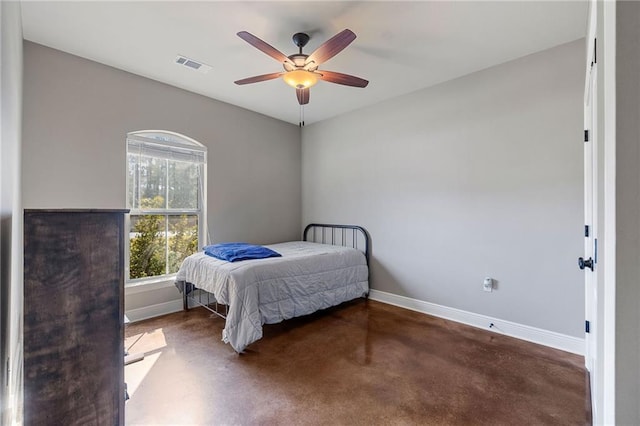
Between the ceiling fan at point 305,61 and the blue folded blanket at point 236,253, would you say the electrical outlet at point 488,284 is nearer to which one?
the blue folded blanket at point 236,253

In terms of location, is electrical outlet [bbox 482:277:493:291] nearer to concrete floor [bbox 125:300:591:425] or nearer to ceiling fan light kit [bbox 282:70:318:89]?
concrete floor [bbox 125:300:591:425]

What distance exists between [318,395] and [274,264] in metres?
1.24

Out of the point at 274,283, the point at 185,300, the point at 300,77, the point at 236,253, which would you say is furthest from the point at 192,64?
the point at 185,300

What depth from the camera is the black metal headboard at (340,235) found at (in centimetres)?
403

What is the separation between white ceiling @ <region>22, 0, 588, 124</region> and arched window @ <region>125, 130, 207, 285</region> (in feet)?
2.59

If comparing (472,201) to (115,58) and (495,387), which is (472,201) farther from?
(115,58)

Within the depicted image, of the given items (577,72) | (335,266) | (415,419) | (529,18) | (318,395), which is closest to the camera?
(415,419)

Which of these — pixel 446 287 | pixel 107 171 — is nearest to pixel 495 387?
pixel 446 287

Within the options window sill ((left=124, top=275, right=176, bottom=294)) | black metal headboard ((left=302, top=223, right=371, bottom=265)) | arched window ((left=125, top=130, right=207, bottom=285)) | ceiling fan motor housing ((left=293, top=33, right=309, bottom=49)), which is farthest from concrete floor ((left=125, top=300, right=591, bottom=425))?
ceiling fan motor housing ((left=293, top=33, right=309, bottom=49))

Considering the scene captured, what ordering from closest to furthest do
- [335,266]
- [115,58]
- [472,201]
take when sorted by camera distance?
[115,58] → [472,201] → [335,266]

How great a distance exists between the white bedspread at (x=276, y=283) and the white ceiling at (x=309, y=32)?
200cm

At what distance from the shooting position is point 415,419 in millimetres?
1702

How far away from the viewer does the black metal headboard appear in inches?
159

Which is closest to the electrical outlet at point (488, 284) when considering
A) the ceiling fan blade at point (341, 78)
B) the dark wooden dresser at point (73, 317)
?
the ceiling fan blade at point (341, 78)
